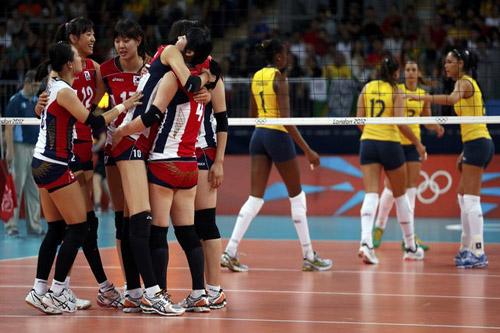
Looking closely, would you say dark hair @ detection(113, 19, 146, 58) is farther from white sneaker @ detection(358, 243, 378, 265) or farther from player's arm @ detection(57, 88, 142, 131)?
white sneaker @ detection(358, 243, 378, 265)

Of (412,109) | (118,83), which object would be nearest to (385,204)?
(412,109)

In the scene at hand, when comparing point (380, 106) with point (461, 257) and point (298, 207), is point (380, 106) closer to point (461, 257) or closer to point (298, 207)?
point (298, 207)

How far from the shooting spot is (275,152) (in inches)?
428

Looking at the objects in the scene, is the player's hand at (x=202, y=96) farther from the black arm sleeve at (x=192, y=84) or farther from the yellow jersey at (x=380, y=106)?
the yellow jersey at (x=380, y=106)

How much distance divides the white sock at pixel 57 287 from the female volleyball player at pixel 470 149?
4844mm

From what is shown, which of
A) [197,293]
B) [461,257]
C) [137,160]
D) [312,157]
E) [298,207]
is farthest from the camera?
[461,257]

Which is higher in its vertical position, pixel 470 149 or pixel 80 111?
pixel 80 111

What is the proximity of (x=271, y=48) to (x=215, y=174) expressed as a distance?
305 centimetres

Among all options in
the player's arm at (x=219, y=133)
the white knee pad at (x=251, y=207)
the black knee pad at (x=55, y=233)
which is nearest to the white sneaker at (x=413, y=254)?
the white knee pad at (x=251, y=207)

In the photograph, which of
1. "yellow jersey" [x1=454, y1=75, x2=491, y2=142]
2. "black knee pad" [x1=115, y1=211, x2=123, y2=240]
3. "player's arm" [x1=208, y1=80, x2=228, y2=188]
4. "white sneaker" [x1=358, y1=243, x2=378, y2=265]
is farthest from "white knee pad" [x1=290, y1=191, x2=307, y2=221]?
"black knee pad" [x1=115, y1=211, x2=123, y2=240]

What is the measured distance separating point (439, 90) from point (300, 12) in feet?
16.9

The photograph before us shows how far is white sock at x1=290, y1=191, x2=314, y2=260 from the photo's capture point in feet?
35.9

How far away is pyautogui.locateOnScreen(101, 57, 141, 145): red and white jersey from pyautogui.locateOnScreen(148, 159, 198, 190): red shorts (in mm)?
561

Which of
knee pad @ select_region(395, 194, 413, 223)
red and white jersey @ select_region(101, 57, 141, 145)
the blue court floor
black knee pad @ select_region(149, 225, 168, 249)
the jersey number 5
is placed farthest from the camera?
the blue court floor
